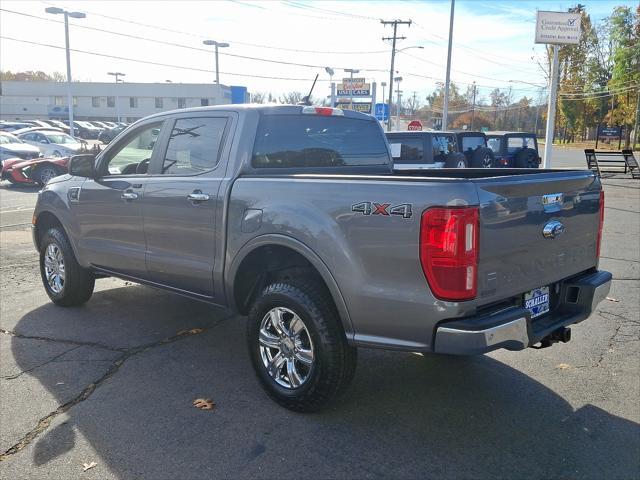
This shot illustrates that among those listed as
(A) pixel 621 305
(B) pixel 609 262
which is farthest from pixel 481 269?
(B) pixel 609 262

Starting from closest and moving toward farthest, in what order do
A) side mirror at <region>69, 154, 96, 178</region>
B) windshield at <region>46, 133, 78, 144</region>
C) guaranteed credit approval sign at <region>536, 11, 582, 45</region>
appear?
side mirror at <region>69, 154, 96, 178</region>, windshield at <region>46, 133, 78, 144</region>, guaranteed credit approval sign at <region>536, 11, 582, 45</region>

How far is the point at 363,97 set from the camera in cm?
5822

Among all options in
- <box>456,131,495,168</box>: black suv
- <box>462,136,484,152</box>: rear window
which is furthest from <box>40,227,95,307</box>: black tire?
<box>462,136,484,152</box>: rear window

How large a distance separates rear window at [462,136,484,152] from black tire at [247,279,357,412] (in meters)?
12.0

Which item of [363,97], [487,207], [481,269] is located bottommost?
[481,269]

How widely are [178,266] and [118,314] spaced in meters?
1.69

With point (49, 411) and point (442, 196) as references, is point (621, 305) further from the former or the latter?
point (49, 411)

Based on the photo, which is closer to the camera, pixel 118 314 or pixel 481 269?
pixel 481 269

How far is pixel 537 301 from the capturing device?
3605 mm

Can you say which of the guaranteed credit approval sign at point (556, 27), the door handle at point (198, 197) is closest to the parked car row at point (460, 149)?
the door handle at point (198, 197)

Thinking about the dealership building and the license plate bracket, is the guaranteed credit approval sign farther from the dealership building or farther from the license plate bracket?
the dealership building

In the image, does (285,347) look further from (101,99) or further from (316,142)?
(101,99)

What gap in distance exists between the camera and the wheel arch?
3.46 m

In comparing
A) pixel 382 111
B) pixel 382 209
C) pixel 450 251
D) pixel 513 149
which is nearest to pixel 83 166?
pixel 382 209
